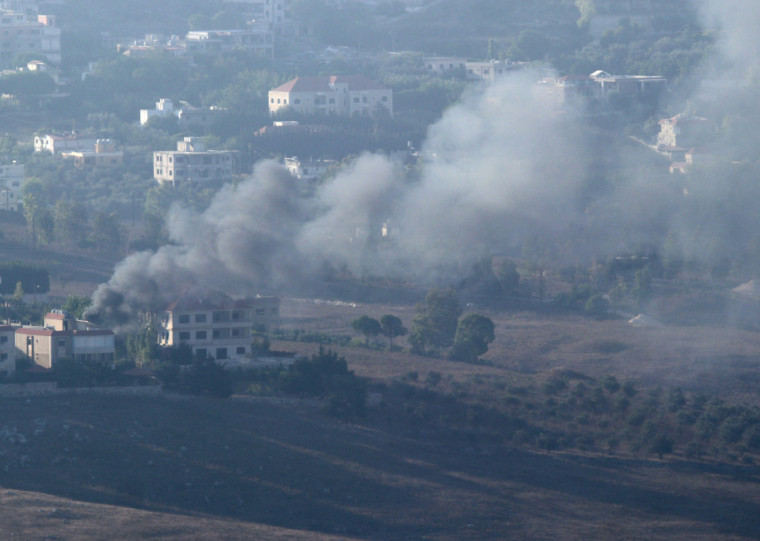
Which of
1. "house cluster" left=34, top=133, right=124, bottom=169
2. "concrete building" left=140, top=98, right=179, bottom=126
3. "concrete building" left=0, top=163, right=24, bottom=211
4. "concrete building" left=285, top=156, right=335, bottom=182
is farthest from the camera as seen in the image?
"concrete building" left=140, top=98, right=179, bottom=126

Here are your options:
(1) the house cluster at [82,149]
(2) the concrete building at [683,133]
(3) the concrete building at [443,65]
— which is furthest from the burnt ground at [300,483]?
(3) the concrete building at [443,65]

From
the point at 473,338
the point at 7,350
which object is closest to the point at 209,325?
the point at 7,350

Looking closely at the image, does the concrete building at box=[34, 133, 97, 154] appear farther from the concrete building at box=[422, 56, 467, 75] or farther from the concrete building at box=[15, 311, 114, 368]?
the concrete building at box=[15, 311, 114, 368]

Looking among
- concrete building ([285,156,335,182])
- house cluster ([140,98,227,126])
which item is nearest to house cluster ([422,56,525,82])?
house cluster ([140,98,227,126])

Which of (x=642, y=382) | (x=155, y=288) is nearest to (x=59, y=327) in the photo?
(x=155, y=288)

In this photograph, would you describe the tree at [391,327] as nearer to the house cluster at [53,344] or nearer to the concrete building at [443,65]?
the house cluster at [53,344]

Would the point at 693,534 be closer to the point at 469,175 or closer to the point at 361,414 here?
the point at 361,414
